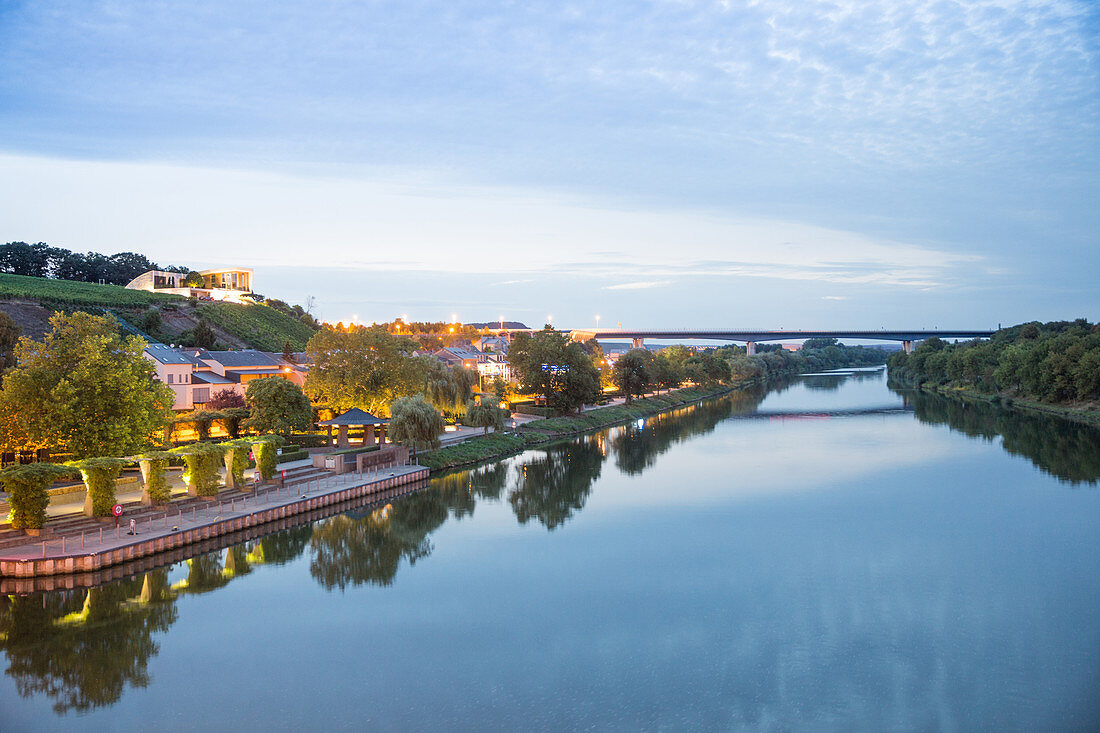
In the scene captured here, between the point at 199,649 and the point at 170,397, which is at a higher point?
the point at 170,397

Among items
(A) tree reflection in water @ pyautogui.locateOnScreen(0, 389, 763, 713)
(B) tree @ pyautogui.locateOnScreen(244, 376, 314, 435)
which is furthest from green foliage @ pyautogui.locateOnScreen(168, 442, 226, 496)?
(B) tree @ pyautogui.locateOnScreen(244, 376, 314, 435)

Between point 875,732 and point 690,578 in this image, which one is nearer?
point 875,732

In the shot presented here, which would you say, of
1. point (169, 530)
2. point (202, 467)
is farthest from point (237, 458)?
point (169, 530)

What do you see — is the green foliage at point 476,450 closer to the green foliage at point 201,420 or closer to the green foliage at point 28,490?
the green foliage at point 201,420

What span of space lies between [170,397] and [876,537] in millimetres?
24229

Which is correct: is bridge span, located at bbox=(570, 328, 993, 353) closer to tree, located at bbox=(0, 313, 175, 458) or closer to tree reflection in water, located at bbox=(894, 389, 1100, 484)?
tree reflection in water, located at bbox=(894, 389, 1100, 484)

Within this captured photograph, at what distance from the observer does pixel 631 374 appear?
6950 centimetres

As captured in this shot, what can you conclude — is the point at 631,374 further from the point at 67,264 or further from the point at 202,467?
the point at 67,264

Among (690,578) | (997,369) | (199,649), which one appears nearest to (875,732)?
(690,578)

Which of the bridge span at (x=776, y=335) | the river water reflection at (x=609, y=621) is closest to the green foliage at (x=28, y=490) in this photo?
the river water reflection at (x=609, y=621)

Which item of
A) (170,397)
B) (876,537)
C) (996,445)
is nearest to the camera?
(876,537)

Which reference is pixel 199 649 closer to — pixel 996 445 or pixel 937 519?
pixel 937 519

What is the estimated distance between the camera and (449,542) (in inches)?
944

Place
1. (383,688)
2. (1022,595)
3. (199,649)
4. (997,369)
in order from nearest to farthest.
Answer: (383,688)
(199,649)
(1022,595)
(997,369)
